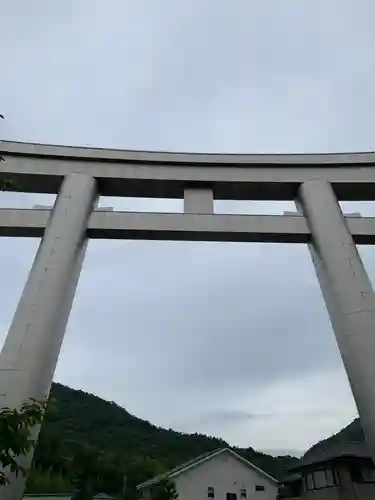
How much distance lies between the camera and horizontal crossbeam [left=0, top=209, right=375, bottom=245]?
482 centimetres

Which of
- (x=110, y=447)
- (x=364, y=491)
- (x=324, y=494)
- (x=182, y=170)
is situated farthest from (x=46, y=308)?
(x=110, y=447)

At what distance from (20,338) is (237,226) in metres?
2.28

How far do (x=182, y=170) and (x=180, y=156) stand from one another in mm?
161

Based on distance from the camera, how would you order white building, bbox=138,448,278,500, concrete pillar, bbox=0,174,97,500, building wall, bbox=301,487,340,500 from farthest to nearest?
white building, bbox=138,448,278,500, building wall, bbox=301,487,340,500, concrete pillar, bbox=0,174,97,500

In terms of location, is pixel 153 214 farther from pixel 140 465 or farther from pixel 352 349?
pixel 140 465

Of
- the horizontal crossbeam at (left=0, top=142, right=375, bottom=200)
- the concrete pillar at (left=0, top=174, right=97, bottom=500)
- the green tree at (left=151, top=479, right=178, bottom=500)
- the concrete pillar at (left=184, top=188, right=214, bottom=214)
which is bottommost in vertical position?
the concrete pillar at (left=0, top=174, right=97, bottom=500)

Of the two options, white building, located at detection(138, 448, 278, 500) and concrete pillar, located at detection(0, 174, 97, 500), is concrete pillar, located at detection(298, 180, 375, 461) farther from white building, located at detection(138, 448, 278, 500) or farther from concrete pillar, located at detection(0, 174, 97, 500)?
white building, located at detection(138, 448, 278, 500)

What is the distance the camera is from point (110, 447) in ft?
105

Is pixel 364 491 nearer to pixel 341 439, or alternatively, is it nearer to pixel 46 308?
pixel 341 439

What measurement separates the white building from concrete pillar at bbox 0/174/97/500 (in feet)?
53.1

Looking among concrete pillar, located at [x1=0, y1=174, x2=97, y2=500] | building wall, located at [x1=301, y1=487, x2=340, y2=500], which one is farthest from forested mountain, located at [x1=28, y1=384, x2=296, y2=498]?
concrete pillar, located at [x1=0, y1=174, x2=97, y2=500]

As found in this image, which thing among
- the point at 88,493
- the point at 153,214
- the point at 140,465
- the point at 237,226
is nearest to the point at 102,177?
the point at 153,214

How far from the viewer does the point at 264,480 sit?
60.5 ft

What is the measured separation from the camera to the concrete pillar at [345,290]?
150 inches
